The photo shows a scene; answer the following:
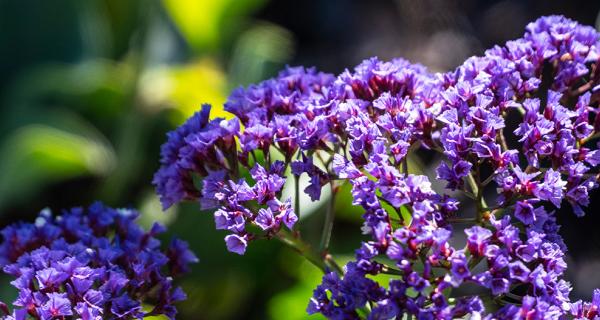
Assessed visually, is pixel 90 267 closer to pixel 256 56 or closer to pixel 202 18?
pixel 256 56

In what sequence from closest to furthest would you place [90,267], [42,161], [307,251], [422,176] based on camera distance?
[422,176] → [90,267] → [307,251] → [42,161]

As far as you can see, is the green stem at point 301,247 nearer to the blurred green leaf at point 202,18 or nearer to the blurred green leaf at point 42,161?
the blurred green leaf at point 42,161

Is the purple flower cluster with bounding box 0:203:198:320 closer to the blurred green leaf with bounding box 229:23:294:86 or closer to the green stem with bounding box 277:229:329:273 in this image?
the green stem with bounding box 277:229:329:273

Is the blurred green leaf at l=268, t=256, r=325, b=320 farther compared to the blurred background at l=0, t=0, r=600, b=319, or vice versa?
the blurred background at l=0, t=0, r=600, b=319

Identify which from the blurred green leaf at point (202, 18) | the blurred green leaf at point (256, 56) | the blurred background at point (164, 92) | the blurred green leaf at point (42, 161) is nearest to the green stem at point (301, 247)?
the blurred background at point (164, 92)

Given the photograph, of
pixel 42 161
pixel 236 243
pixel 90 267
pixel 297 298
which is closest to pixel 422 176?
pixel 236 243

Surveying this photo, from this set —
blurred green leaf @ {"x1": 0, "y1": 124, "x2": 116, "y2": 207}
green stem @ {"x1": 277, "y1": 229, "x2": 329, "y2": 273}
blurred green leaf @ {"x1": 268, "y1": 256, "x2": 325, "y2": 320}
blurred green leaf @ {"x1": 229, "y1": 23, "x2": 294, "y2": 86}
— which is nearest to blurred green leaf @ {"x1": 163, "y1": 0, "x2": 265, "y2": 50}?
blurred green leaf @ {"x1": 229, "y1": 23, "x2": 294, "y2": 86}

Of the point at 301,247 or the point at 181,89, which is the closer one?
the point at 301,247
